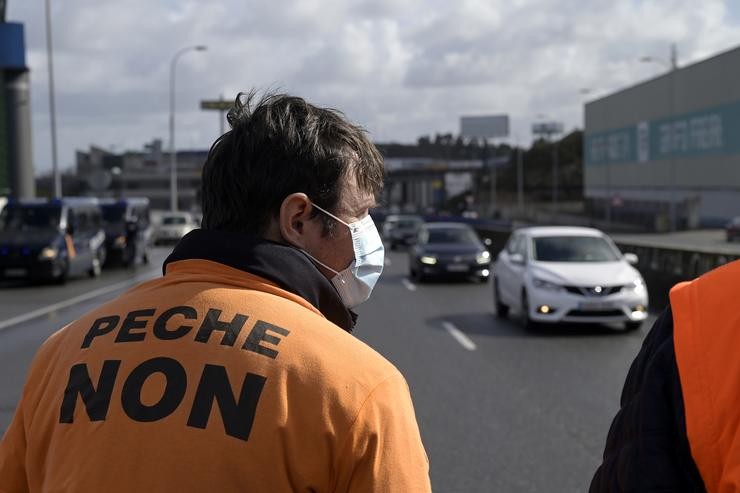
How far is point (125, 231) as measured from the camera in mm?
31906

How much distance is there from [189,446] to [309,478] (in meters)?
0.22

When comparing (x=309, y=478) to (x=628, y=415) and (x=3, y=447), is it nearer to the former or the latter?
(x=628, y=415)

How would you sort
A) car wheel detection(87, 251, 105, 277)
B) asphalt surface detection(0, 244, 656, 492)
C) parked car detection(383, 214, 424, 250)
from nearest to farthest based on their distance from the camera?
asphalt surface detection(0, 244, 656, 492), car wheel detection(87, 251, 105, 277), parked car detection(383, 214, 424, 250)

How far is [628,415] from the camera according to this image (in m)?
1.75

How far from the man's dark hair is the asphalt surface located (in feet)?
13.0

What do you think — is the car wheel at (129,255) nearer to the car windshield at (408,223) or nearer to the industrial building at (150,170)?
the car windshield at (408,223)

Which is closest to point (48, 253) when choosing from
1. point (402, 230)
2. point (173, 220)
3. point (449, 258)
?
point (449, 258)

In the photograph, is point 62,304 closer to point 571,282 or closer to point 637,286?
point 571,282

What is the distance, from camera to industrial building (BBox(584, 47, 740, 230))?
65062mm

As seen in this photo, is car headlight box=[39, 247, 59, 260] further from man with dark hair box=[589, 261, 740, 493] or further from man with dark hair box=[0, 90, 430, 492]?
man with dark hair box=[589, 261, 740, 493]

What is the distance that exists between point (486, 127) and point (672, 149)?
67.0 meters

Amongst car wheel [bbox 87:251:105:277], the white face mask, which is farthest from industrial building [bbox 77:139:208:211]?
the white face mask

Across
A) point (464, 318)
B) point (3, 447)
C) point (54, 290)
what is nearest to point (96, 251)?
point (54, 290)

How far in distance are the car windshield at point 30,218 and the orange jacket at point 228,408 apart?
24883mm
